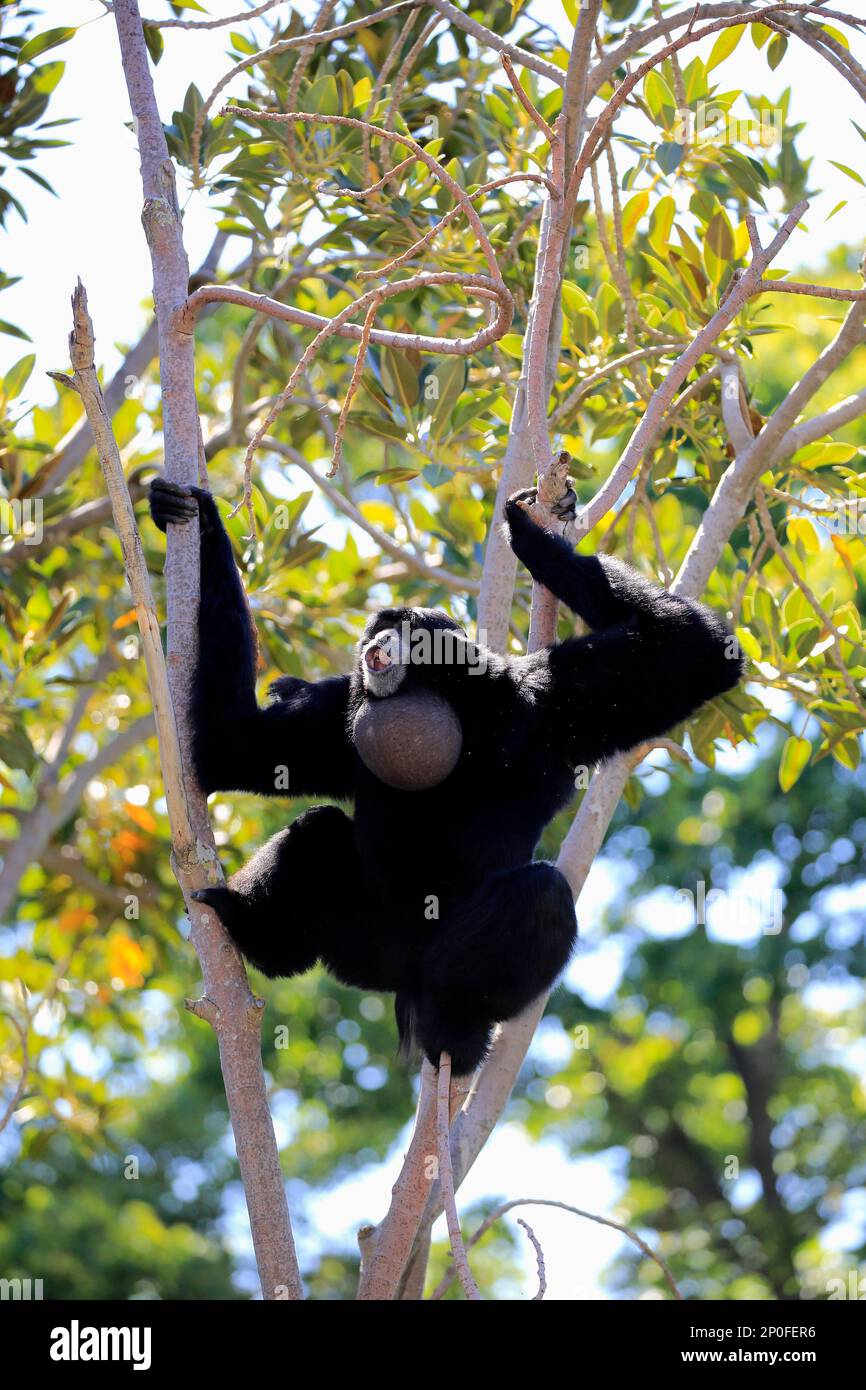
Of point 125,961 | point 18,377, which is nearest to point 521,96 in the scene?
point 18,377

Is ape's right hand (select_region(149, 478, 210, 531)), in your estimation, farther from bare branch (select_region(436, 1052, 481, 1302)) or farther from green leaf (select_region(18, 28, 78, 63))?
green leaf (select_region(18, 28, 78, 63))

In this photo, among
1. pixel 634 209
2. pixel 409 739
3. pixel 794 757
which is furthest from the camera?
pixel 794 757

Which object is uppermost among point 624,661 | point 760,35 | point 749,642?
point 760,35

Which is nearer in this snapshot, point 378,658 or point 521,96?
point 521,96

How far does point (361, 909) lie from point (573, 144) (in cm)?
Result: 253

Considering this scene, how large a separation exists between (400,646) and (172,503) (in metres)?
0.81

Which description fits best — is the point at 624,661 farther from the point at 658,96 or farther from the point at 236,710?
the point at 658,96

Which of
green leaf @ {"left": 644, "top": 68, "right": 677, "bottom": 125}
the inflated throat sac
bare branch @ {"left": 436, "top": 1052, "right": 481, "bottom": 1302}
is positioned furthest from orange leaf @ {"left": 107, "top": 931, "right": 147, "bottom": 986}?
green leaf @ {"left": 644, "top": 68, "right": 677, "bottom": 125}

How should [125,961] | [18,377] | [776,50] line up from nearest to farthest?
[776,50], [18,377], [125,961]

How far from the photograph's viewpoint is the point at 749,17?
12.4 ft

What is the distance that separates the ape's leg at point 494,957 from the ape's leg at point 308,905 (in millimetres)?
580

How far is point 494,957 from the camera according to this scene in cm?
402

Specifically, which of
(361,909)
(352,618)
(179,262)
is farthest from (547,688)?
(352,618)

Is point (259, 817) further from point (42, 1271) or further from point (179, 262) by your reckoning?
point (42, 1271)
